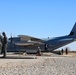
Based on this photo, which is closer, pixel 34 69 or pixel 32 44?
pixel 34 69

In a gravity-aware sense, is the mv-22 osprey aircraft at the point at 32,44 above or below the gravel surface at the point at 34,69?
above

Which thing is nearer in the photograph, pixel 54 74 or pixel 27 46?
pixel 54 74

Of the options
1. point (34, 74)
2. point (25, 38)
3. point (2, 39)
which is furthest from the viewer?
point (25, 38)

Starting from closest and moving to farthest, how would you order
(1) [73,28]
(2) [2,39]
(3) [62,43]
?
(2) [2,39]
(3) [62,43]
(1) [73,28]

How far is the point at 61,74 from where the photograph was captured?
10500 mm

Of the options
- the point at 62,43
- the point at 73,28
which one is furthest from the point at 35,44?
the point at 73,28

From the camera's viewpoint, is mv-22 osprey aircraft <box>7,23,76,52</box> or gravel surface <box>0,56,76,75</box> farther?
mv-22 osprey aircraft <box>7,23,76,52</box>

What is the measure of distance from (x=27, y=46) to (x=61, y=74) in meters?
48.5

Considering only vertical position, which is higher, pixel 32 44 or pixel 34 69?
pixel 32 44

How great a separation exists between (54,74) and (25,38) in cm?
4968

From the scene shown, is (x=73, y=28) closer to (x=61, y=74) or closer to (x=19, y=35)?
(x=19, y=35)

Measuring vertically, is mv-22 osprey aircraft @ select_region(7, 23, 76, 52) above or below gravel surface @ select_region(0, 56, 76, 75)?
above

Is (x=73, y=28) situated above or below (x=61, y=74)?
above

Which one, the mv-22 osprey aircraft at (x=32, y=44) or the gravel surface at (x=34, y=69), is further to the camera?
the mv-22 osprey aircraft at (x=32, y=44)
